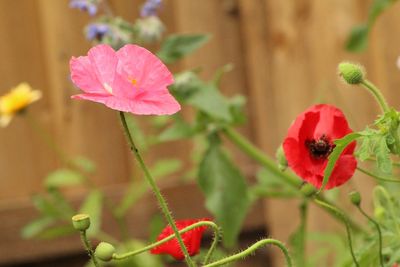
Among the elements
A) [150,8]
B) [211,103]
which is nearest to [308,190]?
[211,103]

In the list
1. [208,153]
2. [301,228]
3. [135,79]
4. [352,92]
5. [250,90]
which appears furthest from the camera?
[250,90]

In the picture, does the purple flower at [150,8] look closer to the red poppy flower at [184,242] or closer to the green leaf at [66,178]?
the green leaf at [66,178]

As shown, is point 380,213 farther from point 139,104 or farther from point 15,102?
point 15,102

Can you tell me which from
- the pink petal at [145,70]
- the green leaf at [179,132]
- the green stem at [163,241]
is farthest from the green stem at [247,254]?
the green leaf at [179,132]

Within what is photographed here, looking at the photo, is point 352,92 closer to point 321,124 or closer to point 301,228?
point 301,228

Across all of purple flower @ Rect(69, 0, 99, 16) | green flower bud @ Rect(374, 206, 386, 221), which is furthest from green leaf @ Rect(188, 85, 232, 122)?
green flower bud @ Rect(374, 206, 386, 221)

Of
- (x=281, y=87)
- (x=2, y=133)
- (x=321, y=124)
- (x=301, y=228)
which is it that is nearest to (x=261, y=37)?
(x=281, y=87)
